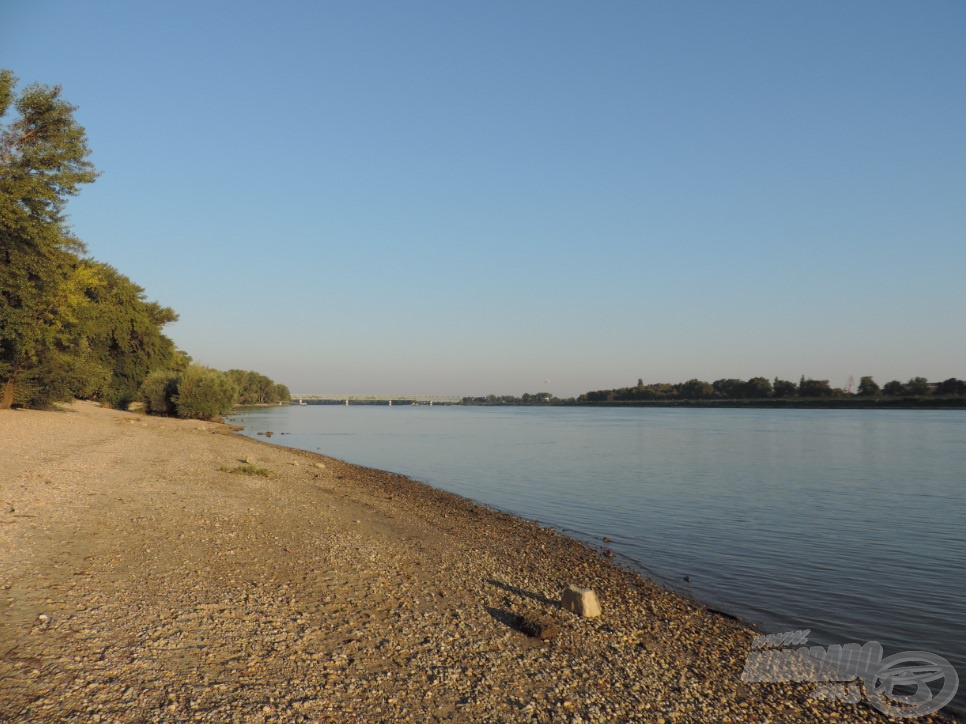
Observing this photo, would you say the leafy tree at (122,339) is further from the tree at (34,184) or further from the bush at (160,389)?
the tree at (34,184)

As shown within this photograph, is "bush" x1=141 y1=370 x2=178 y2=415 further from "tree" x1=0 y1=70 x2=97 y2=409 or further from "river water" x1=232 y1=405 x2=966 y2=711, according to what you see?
"tree" x1=0 y1=70 x2=97 y2=409

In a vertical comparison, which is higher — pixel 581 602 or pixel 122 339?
pixel 122 339

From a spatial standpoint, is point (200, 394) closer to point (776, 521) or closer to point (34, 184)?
point (34, 184)

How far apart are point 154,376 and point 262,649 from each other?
69.3 metres

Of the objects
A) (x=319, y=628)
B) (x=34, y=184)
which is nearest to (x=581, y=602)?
(x=319, y=628)

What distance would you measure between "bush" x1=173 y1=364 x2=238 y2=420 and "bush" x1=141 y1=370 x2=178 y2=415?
3.31 feet

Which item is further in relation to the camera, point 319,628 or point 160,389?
point 160,389

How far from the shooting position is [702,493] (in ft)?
102

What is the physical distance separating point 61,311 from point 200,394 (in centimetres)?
2285

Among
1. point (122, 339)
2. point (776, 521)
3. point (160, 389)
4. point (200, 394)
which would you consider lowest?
point (776, 521)

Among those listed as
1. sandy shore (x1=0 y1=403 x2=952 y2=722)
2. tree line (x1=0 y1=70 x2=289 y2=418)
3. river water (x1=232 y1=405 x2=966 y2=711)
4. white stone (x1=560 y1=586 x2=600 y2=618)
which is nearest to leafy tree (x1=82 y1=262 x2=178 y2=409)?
tree line (x1=0 y1=70 x2=289 y2=418)

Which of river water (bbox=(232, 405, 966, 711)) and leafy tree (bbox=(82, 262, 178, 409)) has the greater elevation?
leafy tree (bbox=(82, 262, 178, 409))

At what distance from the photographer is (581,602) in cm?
1138

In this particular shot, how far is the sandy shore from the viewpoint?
23.1 ft
